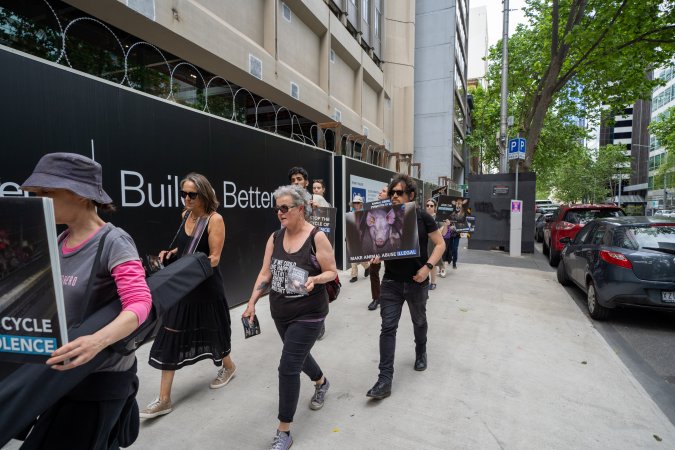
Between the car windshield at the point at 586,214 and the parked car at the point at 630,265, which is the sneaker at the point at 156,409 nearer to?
the parked car at the point at 630,265

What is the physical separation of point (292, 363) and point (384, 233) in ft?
4.81

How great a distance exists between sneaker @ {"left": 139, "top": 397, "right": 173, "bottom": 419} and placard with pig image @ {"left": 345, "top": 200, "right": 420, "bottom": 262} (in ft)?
6.44

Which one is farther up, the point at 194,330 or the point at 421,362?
the point at 194,330

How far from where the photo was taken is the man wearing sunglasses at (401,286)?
328cm

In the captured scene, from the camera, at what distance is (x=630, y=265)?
498 centimetres

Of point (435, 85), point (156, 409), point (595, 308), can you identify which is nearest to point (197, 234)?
point (156, 409)

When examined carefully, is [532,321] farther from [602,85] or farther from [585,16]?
[602,85]

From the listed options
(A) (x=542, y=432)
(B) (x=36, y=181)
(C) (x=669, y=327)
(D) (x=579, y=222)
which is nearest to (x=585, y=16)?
(D) (x=579, y=222)

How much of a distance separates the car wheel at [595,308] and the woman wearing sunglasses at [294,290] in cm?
476

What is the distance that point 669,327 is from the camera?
5223mm

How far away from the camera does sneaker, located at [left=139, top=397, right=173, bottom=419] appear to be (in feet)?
9.49

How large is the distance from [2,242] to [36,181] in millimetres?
351

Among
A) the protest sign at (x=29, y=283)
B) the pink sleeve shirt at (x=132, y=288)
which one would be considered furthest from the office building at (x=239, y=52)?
the protest sign at (x=29, y=283)

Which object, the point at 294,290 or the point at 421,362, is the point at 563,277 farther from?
the point at 294,290
